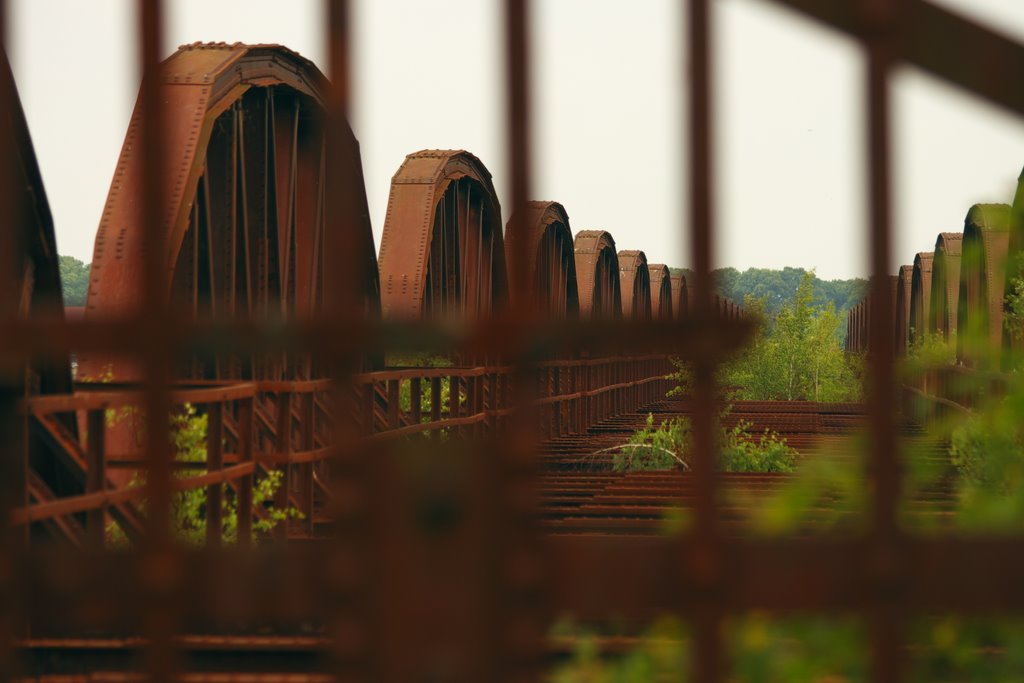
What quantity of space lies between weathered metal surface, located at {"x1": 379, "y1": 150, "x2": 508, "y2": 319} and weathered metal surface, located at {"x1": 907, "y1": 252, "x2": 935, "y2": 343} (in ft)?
47.2

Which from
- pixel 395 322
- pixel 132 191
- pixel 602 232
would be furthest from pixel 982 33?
pixel 602 232

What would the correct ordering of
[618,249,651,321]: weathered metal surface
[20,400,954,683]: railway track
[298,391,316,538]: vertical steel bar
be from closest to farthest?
1. [20,400,954,683]: railway track
2. [298,391,316,538]: vertical steel bar
3. [618,249,651,321]: weathered metal surface

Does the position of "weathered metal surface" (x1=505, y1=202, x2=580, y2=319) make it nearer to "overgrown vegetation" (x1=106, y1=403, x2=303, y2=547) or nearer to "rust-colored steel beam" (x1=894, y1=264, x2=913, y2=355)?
"overgrown vegetation" (x1=106, y1=403, x2=303, y2=547)

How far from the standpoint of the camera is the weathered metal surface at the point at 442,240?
1459 cm

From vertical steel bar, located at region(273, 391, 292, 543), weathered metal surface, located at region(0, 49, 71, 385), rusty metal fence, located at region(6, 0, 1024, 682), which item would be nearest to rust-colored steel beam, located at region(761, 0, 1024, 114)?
rusty metal fence, located at region(6, 0, 1024, 682)

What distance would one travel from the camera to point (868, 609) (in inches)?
91.8

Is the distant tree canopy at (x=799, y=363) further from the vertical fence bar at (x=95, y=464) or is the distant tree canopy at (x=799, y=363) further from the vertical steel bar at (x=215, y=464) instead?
the vertical fence bar at (x=95, y=464)

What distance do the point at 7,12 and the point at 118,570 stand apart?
3.41ft

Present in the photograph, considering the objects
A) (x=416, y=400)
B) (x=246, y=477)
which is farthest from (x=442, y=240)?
(x=246, y=477)

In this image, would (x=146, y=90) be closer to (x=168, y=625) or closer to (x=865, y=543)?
(x=168, y=625)

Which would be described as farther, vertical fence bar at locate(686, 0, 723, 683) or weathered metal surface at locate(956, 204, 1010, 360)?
weathered metal surface at locate(956, 204, 1010, 360)

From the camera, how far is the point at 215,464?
8.66 m

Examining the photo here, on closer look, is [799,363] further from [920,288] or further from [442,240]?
[442,240]

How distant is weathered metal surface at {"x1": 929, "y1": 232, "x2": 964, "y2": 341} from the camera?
83.0 feet
